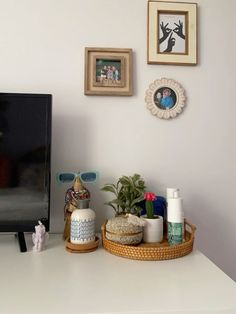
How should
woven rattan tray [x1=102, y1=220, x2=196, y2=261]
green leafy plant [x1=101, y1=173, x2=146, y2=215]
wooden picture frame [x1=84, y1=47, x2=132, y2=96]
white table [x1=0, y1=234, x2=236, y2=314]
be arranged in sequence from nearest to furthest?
1. white table [x1=0, y1=234, x2=236, y2=314]
2. woven rattan tray [x1=102, y1=220, x2=196, y2=261]
3. green leafy plant [x1=101, y1=173, x2=146, y2=215]
4. wooden picture frame [x1=84, y1=47, x2=132, y2=96]

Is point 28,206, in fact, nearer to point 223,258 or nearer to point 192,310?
point 192,310

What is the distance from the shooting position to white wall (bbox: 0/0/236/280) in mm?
1114

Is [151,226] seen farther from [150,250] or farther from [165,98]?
[165,98]

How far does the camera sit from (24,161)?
3.09 ft

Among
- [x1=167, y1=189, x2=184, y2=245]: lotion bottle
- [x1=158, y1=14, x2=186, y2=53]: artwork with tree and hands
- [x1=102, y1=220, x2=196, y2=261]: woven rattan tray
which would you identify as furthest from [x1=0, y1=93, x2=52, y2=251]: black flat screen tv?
[x1=158, y1=14, x2=186, y2=53]: artwork with tree and hands

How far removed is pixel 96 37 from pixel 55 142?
431 millimetres

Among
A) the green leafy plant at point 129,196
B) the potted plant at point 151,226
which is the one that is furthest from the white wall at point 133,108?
the potted plant at point 151,226

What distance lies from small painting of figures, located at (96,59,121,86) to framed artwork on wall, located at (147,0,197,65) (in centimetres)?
13

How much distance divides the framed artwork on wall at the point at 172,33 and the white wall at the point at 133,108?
0.11ft

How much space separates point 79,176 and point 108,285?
0.45 m

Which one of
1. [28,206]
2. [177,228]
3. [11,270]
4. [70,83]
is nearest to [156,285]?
[177,228]

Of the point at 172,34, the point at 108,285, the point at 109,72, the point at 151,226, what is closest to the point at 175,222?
the point at 151,226

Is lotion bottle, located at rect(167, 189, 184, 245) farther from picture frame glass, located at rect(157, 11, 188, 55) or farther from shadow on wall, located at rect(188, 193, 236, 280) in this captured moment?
picture frame glass, located at rect(157, 11, 188, 55)

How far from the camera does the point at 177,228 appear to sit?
91cm
